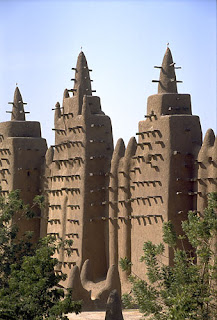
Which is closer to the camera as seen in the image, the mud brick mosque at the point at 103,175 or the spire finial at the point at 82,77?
the mud brick mosque at the point at 103,175

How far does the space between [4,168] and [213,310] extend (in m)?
22.4

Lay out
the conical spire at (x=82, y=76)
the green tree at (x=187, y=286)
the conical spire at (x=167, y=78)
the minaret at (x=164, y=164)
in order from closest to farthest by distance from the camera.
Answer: the green tree at (x=187, y=286) → the minaret at (x=164, y=164) → the conical spire at (x=167, y=78) → the conical spire at (x=82, y=76)

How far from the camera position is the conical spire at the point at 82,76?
5006cm

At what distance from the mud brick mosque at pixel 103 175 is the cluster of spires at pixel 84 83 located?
1.8 inches

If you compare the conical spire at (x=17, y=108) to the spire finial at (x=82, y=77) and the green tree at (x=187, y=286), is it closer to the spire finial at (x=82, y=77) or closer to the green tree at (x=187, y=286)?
the spire finial at (x=82, y=77)

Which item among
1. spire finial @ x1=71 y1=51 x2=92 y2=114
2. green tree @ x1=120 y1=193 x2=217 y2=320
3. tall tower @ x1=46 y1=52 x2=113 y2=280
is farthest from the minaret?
green tree @ x1=120 y1=193 x2=217 y2=320

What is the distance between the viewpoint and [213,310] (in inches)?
1302

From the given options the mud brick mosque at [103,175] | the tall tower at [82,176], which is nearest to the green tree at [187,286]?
the mud brick mosque at [103,175]

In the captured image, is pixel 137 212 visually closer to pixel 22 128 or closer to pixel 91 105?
pixel 91 105

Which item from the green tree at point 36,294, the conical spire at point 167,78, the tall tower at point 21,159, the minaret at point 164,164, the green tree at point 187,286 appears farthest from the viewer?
the tall tower at point 21,159

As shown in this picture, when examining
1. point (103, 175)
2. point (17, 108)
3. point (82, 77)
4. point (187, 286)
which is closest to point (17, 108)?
point (17, 108)

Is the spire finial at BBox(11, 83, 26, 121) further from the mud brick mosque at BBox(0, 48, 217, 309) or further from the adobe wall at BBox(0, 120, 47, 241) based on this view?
the adobe wall at BBox(0, 120, 47, 241)

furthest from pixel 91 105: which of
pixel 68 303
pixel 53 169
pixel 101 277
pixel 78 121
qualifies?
pixel 68 303

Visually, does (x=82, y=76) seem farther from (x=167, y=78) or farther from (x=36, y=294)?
(x=36, y=294)
